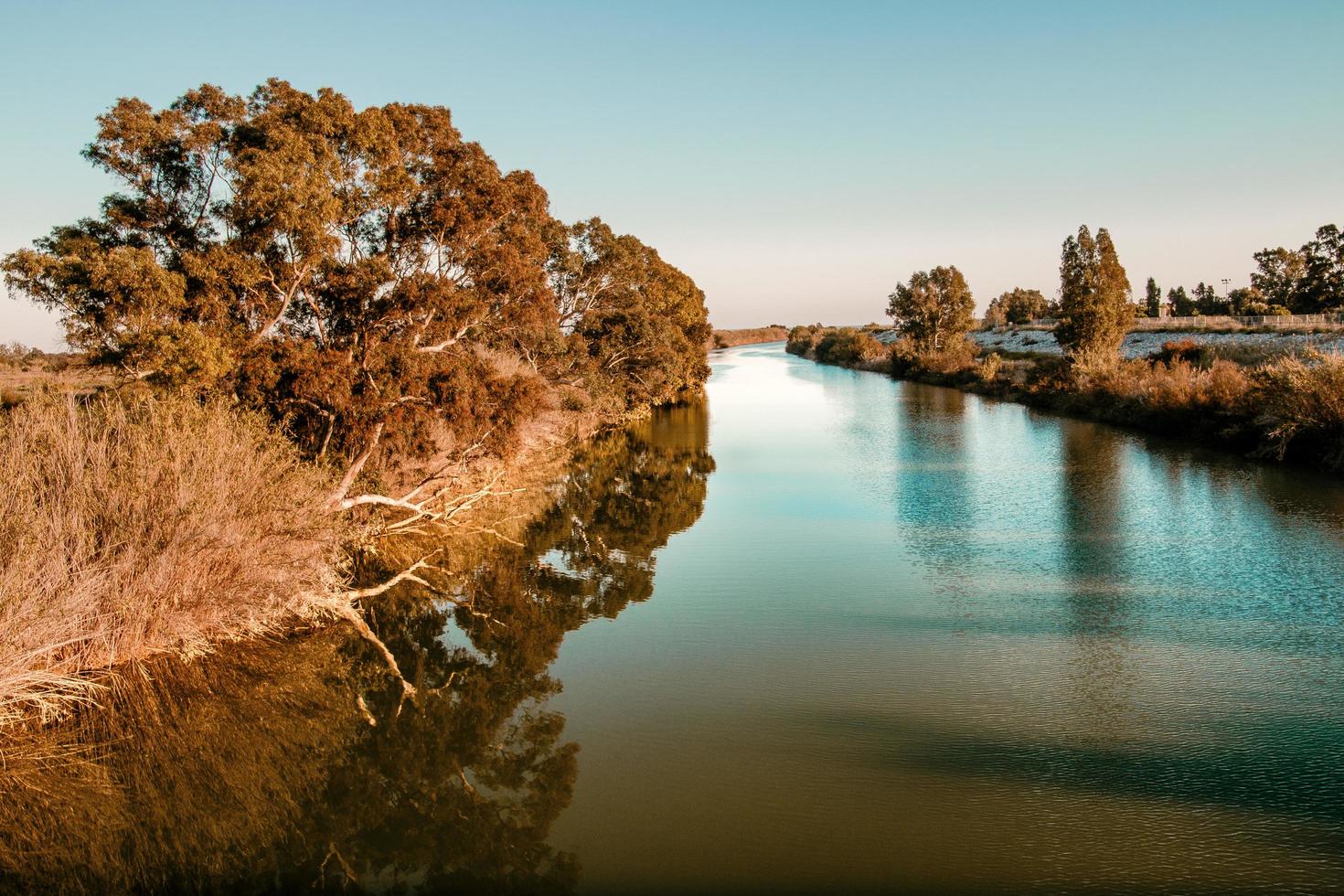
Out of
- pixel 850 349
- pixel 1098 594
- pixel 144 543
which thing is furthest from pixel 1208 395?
pixel 850 349

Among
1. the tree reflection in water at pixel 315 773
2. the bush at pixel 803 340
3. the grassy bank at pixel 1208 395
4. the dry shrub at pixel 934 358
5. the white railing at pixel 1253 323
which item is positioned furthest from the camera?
the bush at pixel 803 340

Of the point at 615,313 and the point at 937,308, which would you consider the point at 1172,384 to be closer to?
the point at 615,313

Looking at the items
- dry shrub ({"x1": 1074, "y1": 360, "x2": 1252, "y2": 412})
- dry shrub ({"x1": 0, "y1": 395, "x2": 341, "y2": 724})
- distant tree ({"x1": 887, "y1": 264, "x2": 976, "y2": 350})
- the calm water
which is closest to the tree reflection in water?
the calm water

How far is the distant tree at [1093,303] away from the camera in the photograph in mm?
38625

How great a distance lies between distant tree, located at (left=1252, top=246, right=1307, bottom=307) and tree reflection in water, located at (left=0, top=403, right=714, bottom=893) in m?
75.6

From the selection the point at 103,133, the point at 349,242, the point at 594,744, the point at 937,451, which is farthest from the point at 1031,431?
the point at 103,133

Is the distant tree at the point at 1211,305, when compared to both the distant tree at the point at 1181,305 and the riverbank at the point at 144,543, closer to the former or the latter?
the distant tree at the point at 1181,305

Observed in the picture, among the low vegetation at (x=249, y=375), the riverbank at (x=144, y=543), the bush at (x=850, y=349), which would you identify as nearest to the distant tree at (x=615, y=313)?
the low vegetation at (x=249, y=375)

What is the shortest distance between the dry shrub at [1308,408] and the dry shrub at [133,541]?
2325 cm

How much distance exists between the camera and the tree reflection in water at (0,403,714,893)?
6.80 meters

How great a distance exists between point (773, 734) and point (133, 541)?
7.22 metres

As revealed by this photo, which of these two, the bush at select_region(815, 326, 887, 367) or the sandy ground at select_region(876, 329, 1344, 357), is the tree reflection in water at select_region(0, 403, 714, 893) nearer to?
the sandy ground at select_region(876, 329, 1344, 357)

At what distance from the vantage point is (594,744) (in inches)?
347

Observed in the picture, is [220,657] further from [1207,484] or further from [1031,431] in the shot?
[1031,431]
